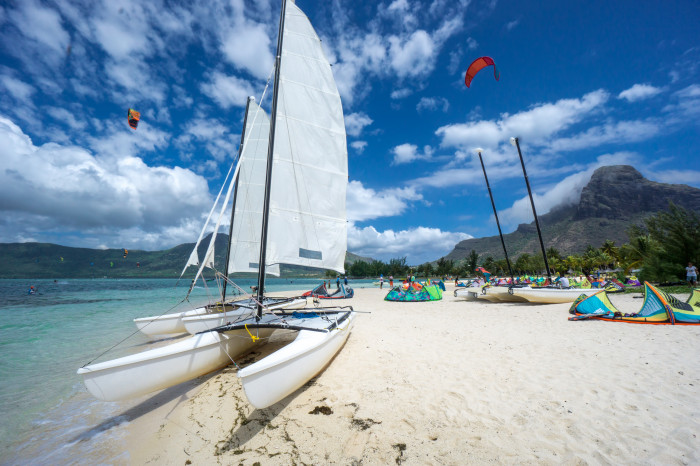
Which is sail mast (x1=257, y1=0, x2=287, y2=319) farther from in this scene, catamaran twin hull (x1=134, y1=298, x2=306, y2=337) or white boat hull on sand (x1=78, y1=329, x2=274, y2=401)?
catamaran twin hull (x1=134, y1=298, x2=306, y2=337)

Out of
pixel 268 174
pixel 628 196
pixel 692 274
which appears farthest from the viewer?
pixel 628 196

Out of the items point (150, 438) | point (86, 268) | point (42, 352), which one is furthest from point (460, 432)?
point (86, 268)

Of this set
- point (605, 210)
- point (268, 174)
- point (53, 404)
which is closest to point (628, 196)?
point (605, 210)

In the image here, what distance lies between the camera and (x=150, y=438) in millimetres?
3998

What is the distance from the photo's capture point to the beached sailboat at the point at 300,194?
17.9 feet

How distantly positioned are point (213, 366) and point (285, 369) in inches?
99.3

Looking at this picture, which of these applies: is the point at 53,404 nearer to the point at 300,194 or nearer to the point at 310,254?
the point at 310,254

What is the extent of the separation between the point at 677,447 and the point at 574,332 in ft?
19.0

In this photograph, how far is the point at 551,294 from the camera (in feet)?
46.2

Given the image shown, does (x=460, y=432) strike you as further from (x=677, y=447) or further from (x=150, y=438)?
(x=150, y=438)

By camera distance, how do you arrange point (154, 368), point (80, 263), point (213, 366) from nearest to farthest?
point (154, 368), point (213, 366), point (80, 263)

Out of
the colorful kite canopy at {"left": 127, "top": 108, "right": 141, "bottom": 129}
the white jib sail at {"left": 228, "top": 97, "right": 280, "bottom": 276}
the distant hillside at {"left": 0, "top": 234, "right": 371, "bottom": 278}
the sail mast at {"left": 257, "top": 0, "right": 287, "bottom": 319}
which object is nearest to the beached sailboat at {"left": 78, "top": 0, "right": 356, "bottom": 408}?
the sail mast at {"left": 257, "top": 0, "right": 287, "bottom": 319}

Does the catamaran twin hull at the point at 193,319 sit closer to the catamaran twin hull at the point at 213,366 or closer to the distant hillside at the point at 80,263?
the catamaran twin hull at the point at 213,366

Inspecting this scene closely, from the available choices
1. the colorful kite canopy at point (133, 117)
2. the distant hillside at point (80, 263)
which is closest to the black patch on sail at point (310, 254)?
the colorful kite canopy at point (133, 117)
